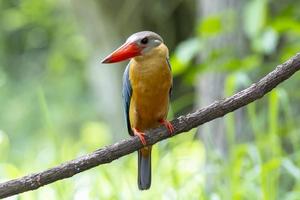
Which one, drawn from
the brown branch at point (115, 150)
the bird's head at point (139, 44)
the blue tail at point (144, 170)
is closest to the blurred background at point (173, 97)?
the blue tail at point (144, 170)

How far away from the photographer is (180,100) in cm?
578

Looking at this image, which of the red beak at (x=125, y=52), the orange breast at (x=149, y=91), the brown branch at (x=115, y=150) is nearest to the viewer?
the brown branch at (x=115, y=150)

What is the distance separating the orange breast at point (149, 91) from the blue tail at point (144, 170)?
15 centimetres

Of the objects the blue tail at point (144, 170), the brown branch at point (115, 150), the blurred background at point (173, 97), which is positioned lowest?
the blurred background at point (173, 97)

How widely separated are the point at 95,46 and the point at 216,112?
3.76 m

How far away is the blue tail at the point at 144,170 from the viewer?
2504mm

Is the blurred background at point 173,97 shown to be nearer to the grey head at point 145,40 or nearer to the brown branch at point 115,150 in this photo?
the grey head at point 145,40

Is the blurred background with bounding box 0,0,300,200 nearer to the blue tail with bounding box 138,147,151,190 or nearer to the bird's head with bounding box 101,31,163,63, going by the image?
the blue tail with bounding box 138,147,151,190

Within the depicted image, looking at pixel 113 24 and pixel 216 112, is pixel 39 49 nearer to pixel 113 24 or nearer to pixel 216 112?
pixel 113 24

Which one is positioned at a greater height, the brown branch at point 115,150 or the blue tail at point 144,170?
the brown branch at point 115,150

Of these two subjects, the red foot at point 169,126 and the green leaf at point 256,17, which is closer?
the red foot at point 169,126

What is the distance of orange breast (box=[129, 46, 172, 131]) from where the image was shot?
2363 millimetres

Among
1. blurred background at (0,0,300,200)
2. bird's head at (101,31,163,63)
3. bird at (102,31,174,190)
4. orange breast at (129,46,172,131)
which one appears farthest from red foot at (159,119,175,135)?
blurred background at (0,0,300,200)

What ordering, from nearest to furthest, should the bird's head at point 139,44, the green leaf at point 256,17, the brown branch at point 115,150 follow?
1. the brown branch at point 115,150
2. the bird's head at point 139,44
3. the green leaf at point 256,17
